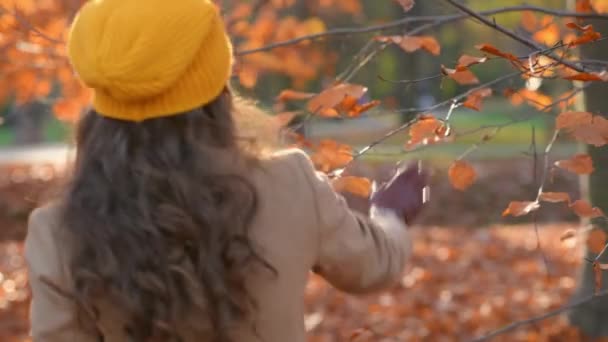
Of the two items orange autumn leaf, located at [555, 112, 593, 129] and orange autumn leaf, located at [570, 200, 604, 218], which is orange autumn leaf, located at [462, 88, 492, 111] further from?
orange autumn leaf, located at [570, 200, 604, 218]

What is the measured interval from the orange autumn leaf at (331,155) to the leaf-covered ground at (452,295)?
121cm

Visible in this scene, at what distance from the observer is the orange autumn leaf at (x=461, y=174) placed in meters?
3.20

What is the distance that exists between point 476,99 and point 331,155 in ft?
1.86

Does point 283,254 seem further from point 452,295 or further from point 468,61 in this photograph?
point 452,295

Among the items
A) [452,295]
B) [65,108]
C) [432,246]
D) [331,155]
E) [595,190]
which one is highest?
[331,155]

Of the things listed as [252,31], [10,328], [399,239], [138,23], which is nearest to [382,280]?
[399,239]

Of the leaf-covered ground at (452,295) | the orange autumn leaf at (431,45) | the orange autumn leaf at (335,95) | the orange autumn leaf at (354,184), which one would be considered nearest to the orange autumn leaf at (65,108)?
the leaf-covered ground at (452,295)

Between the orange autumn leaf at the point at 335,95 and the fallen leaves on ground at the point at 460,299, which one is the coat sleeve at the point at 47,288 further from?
the fallen leaves on ground at the point at 460,299

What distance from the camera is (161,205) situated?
1.92 meters

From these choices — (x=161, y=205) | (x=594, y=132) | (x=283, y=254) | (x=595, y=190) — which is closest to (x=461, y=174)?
(x=594, y=132)

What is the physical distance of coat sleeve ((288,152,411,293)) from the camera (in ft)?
6.81

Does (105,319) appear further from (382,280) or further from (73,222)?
(382,280)

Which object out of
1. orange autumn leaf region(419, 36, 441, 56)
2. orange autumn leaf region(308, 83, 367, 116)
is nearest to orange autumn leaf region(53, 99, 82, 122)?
orange autumn leaf region(419, 36, 441, 56)

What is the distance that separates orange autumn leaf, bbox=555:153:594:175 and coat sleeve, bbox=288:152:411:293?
79 cm
